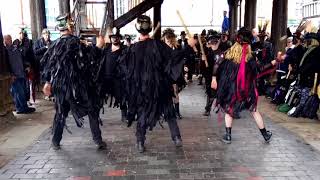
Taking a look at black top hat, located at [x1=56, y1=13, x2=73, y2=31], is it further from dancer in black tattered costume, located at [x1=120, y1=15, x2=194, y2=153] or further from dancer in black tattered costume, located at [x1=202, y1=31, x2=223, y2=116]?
dancer in black tattered costume, located at [x1=202, y1=31, x2=223, y2=116]

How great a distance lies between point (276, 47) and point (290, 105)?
3.61m

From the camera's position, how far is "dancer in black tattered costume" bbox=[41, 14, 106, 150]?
221 inches

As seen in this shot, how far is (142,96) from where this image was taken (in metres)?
5.68

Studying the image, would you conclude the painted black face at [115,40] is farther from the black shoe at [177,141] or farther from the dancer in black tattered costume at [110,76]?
the black shoe at [177,141]

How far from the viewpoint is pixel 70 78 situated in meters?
5.63

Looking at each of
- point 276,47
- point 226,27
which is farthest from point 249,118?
point 226,27

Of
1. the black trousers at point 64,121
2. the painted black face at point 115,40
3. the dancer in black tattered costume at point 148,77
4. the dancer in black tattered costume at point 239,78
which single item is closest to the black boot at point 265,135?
the dancer in black tattered costume at point 239,78

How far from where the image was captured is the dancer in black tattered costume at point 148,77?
5594 mm

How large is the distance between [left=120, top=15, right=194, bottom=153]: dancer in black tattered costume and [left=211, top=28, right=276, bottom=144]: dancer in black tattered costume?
914 mm

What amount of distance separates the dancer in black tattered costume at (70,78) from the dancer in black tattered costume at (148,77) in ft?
1.74

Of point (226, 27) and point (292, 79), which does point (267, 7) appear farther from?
point (292, 79)

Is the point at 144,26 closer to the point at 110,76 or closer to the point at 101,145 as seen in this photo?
the point at 110,76

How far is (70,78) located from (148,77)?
3.65 ft

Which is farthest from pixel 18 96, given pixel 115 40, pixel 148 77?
pixel 148 77
